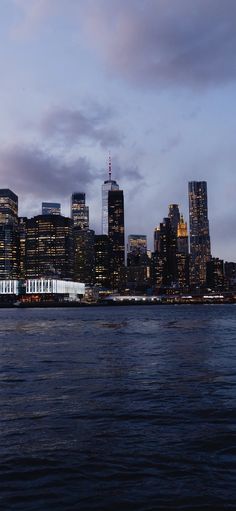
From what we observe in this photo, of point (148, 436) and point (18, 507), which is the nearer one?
point (18, 507)

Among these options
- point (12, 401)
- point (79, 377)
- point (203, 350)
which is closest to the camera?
point (12, 401)

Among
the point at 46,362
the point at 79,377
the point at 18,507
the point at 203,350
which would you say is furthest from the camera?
the point at 203,350

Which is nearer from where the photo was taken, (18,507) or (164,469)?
(18,507)

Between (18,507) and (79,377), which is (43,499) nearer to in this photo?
(18,507)

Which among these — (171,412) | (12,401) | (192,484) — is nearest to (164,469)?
(192,484)

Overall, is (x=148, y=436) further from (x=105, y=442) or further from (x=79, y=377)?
(x=79, y=377)

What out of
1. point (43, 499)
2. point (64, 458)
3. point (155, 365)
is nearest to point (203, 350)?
point (155, 365)

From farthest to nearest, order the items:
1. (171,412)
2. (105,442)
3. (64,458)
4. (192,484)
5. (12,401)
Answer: (12,401), (171,412), (105,442), (64,458), (192,484)

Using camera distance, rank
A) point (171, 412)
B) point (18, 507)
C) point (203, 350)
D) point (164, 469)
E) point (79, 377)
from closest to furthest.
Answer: point (18, 507), point (164, 469), point (171, 412), point (79, 377), point (203, 350)

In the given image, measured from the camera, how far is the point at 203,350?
160 feet

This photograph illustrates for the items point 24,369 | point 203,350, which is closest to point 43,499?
point 24,369

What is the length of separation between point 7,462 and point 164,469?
15.5 ft

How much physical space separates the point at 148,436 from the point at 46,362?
23.2m

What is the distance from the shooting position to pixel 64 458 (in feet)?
49.4
